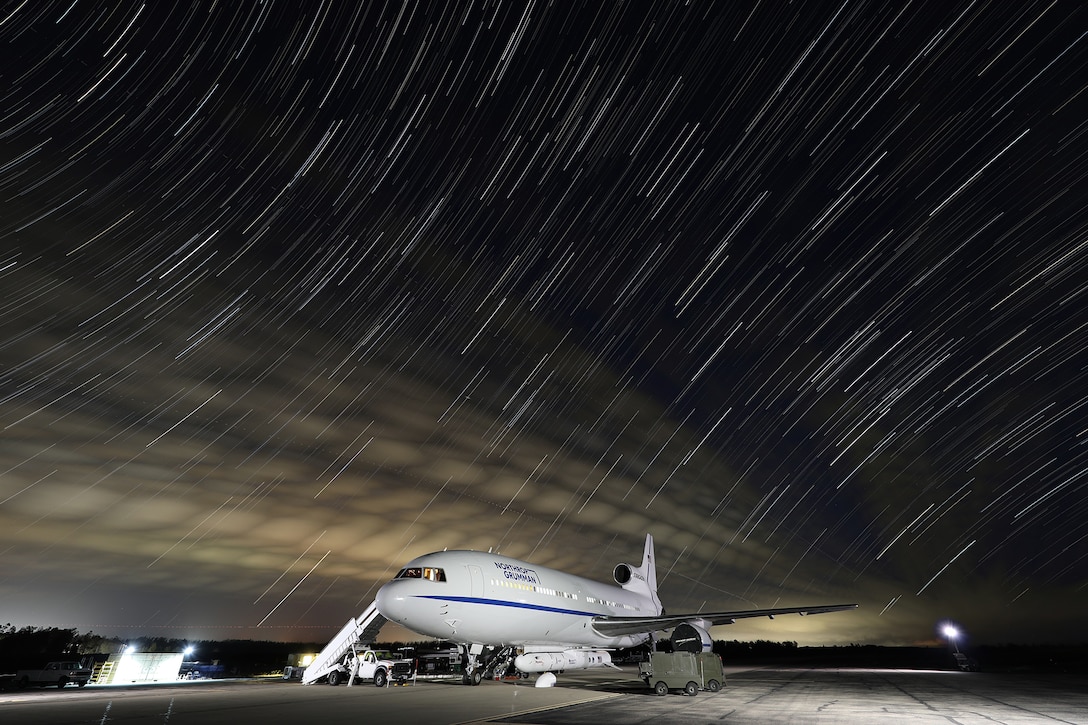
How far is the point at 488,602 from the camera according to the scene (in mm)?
23516

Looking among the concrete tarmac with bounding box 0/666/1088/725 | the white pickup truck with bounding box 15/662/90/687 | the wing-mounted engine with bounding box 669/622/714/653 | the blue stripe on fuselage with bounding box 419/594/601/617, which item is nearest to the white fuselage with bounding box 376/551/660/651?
the blue stripe on fuselage with bounding box 419/594/601/617

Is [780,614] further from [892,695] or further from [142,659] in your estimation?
[142,659]

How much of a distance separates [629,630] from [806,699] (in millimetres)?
13262

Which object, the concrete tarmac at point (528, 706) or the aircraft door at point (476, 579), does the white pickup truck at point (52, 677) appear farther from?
the aircraft door at point (476, 579)

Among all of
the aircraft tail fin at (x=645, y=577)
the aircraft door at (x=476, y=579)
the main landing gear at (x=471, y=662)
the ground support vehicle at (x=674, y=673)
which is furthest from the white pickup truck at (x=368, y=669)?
the aircraft tail fin at (x=645, y=577)

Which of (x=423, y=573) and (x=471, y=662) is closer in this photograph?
(x=423, y=573)

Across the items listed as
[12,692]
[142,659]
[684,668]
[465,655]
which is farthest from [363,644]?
[684,668]

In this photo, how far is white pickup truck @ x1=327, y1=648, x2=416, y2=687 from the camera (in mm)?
25297

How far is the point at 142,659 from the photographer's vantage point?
25.3m

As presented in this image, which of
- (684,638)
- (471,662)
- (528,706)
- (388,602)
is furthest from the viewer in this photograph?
(684,638)

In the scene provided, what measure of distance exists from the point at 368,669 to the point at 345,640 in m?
2.17

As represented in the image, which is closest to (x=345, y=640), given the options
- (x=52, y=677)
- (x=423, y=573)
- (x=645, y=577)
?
(x=423, y=573)

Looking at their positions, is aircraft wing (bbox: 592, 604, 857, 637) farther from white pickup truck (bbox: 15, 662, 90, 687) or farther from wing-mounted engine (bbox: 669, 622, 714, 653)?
white pickup truck (bbox: 15, 662, 90, 687)

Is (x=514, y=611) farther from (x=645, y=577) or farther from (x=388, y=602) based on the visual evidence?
(x=645, y=577)
